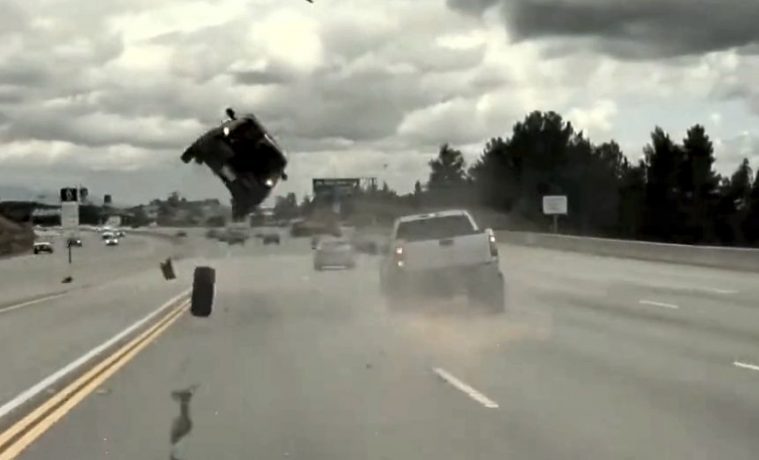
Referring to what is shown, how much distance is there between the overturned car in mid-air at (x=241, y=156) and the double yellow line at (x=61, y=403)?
6004 mm

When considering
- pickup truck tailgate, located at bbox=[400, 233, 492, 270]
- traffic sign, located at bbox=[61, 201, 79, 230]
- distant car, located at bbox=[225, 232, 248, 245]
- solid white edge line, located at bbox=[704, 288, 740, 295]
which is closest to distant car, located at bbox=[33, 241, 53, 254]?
distant car, located at bbox=[225, 232, 248, 245]

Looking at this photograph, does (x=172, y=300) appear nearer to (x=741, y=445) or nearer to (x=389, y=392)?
(x=389, y=392)

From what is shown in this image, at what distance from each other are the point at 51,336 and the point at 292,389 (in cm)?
945

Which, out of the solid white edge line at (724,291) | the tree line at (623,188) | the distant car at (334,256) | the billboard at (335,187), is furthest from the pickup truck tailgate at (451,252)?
the tree line at (623,188)

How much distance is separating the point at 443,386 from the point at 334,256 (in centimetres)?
3941

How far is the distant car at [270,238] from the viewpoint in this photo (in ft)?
251

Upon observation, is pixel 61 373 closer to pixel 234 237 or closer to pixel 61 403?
pixel 61 403

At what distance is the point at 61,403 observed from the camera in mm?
13625

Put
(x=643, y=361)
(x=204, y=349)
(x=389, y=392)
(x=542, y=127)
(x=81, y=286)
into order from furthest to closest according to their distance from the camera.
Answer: (x=542, y=127) → (x=81, y=286) → (x=204, y=349) → (x=643, y=361) → (x=389, y=392)

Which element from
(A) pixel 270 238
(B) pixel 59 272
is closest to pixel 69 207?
(B) pixel 59 272

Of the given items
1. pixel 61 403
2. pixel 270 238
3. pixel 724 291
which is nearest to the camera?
pixel 61 403

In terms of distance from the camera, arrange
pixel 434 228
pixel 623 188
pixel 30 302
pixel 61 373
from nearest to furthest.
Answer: pixel 61 373
pixel 434 228
pixel 30 302
pixel 623 188

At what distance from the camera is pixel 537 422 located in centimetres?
1155

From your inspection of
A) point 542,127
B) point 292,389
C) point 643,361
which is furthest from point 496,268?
point 542,127
